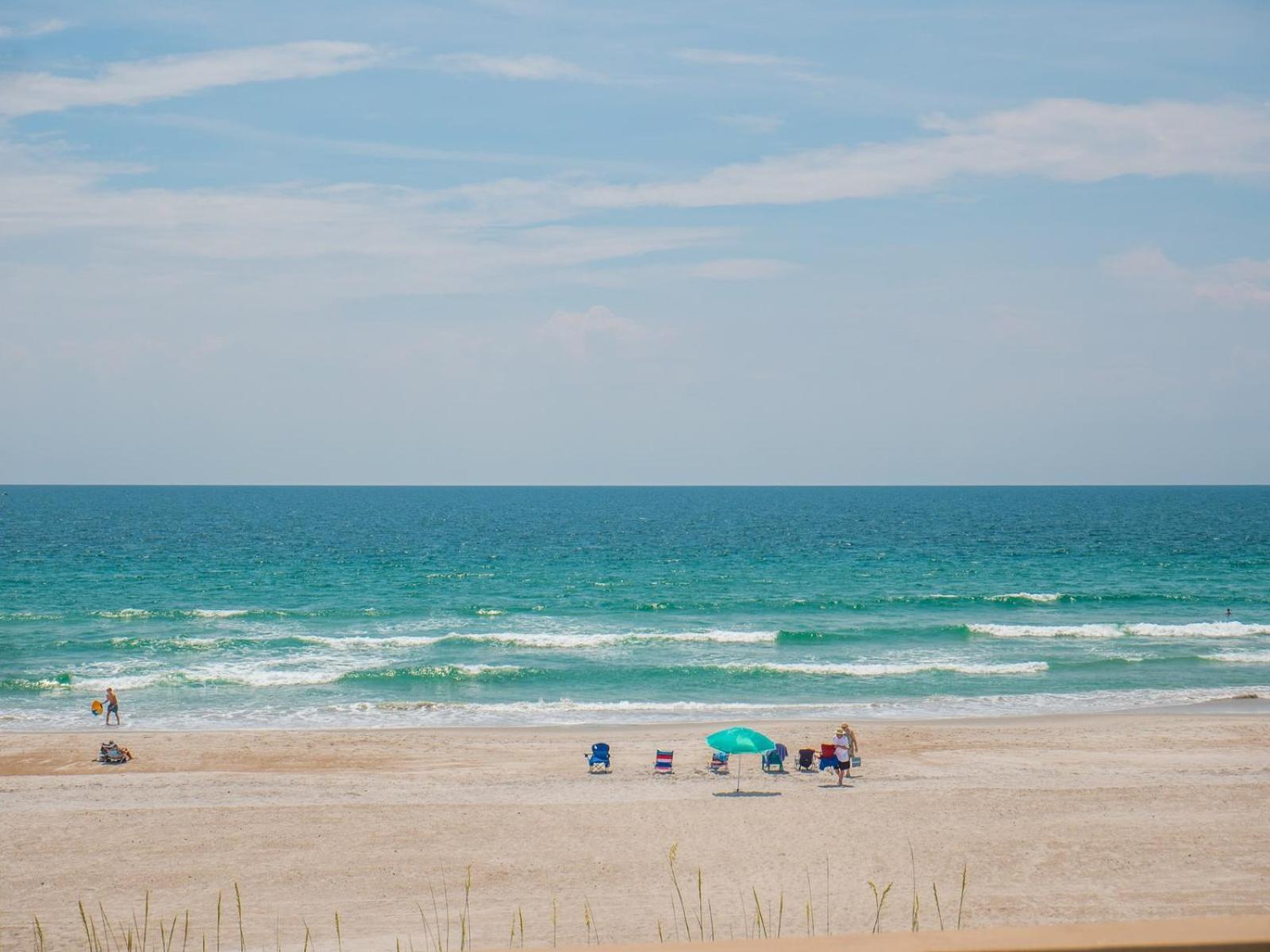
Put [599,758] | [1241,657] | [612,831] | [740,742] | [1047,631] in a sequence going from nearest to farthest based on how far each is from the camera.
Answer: [612,831] → [740,742] → [599,758] → [1241,657] → [1047,631]

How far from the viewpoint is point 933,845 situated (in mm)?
16984

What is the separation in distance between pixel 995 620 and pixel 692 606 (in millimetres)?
13005

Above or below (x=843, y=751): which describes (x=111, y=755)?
below

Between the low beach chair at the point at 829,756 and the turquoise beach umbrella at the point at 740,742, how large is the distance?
1703mm

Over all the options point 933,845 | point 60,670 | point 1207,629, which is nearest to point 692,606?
point 1207,629

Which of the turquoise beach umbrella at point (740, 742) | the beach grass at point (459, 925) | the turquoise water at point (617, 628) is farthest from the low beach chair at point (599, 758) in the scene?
the beach grass at point (459, 925)

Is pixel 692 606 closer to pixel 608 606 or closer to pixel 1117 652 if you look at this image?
pixel 608 606

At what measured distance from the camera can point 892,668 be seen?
113 ft

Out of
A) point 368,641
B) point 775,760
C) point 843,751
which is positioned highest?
point 843,751

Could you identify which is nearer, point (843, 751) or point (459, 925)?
point (459, 925)

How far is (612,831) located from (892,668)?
61.4ft

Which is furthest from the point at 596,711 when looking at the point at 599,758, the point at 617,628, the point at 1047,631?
the point at 1047,631

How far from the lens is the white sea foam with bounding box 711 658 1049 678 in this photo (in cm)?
3391

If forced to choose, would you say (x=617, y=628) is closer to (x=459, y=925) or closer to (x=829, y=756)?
(x=829, y=756)
